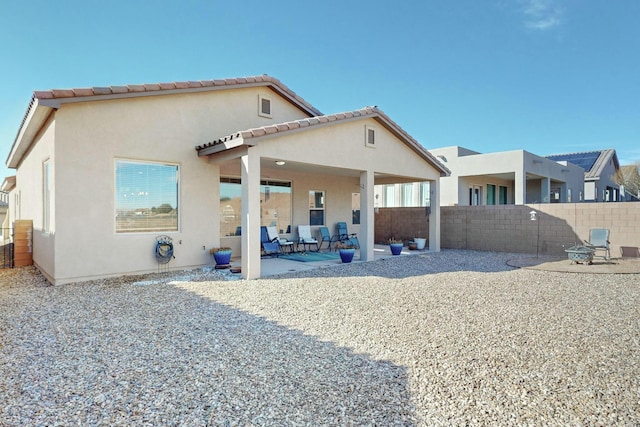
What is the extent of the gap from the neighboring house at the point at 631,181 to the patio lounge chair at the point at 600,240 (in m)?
26.6

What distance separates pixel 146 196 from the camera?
8.62 meters

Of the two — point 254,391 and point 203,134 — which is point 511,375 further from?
point 203,134

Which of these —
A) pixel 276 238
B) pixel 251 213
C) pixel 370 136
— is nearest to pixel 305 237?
pixel 276 238

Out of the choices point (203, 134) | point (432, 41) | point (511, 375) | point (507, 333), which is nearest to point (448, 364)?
point (511, 375)

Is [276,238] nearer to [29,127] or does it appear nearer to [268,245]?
[268,245]

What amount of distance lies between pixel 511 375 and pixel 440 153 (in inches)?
751

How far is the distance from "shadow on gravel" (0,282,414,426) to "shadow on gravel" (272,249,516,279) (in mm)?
4035

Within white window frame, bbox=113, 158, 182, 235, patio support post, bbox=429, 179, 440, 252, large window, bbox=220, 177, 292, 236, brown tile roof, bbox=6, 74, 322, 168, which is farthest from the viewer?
patio support post, bbox=429, 179, 440, 252

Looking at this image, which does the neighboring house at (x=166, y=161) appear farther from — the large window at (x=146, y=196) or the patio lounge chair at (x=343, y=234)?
the patio lounge chair at (x=343, y=234)

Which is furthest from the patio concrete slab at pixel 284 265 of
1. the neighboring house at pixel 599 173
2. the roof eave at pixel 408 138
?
the neighboring house at pixel 599 173

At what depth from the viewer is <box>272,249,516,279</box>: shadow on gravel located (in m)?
9.08

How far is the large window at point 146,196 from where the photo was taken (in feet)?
27.2

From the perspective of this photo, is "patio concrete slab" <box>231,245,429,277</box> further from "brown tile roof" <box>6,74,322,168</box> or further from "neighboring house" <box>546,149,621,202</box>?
"neighboring house" <box>546,149,621,202</box>

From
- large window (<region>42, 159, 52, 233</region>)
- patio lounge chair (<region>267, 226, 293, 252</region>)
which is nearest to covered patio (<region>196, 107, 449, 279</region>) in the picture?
patio lounge chair (<region>267, 226, 293, 252</region>)
